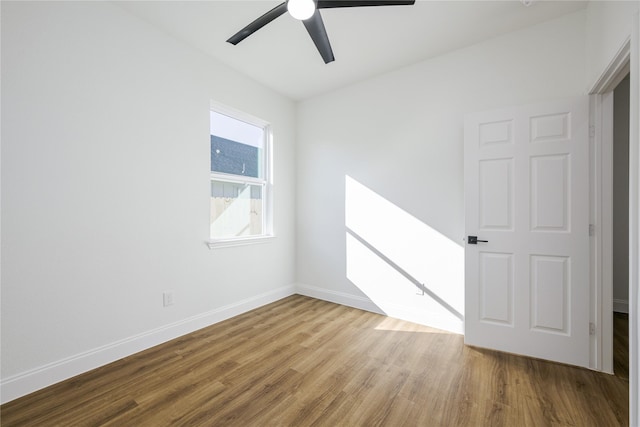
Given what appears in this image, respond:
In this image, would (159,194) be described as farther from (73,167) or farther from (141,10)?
(141,10)

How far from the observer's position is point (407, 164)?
3066mm

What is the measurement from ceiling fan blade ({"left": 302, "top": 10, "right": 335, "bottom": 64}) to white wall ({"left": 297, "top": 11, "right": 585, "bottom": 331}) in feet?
4.41

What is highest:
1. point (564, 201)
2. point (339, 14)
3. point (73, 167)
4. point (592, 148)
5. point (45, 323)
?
point (339, 14)

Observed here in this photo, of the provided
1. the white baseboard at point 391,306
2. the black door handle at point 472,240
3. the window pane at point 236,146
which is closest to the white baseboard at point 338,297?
the white baseboard at point 391,306

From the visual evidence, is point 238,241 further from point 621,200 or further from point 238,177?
point 621,200

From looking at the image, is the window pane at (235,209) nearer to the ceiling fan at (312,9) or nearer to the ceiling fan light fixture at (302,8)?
the ceiling fan at (312,9)

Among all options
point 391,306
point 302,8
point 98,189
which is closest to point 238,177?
point 98,189

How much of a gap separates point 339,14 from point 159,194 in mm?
2253

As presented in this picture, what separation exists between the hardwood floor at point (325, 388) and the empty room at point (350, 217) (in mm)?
17

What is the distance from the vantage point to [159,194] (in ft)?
8.25

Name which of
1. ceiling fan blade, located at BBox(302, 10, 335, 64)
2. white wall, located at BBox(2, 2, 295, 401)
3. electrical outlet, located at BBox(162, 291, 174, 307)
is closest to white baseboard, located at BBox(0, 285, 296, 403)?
white wall, located at BBox(2, 2, 295, 401)

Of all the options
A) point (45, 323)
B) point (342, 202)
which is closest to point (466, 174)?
point (342, 202)

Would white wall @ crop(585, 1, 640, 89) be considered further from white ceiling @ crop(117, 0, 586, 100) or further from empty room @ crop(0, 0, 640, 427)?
white ceiling @ crop(117, 0, 586, 100)

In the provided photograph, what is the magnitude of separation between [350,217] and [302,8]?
2.35m
